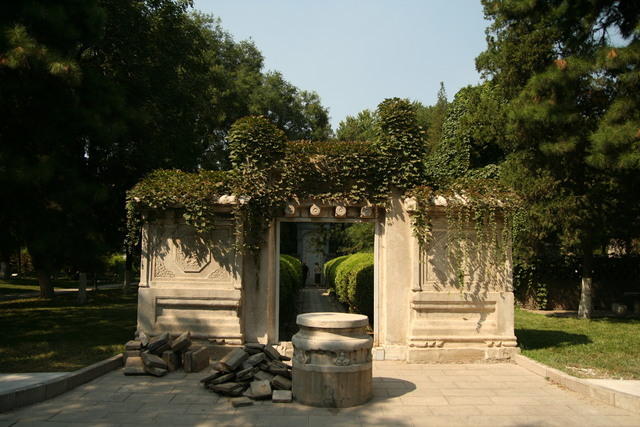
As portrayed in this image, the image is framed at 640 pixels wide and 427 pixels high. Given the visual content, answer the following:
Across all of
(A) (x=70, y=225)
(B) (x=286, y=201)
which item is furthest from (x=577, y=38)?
(A) (x=70, y=225)

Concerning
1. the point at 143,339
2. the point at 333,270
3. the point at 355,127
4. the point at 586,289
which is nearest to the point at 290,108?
the point at 355,127

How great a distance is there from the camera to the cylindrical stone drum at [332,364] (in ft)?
20.5

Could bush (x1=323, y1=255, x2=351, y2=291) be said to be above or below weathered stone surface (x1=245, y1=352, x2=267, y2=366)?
above

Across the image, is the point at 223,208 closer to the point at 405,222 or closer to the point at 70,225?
the point at 405,222

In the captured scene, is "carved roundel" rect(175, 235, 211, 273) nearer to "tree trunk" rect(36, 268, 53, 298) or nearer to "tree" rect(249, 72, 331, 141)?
"tree trunk" rect(36, 268, 53, 298)

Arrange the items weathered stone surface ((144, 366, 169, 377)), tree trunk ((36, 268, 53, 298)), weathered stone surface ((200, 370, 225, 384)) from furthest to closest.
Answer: tree trunk ((36, 268, 53, 298)) → weathered stone surface ((144, 366, 169, 377)) → weathered stone surface ((200, 370, 225, 384))

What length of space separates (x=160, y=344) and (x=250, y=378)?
2.01 metres

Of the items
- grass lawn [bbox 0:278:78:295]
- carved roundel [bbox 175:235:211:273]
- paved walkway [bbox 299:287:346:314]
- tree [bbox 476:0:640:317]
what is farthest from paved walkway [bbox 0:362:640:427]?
grass lawn [bbox 0:278:78:295]

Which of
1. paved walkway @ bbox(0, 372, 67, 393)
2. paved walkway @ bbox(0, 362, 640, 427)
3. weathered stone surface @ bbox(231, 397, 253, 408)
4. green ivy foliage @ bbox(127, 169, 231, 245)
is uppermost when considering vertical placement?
green ivy foliage @ bbox(127, 169, 231, 245)

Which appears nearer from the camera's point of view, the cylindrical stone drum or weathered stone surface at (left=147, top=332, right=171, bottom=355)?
the cylindrical stone drum

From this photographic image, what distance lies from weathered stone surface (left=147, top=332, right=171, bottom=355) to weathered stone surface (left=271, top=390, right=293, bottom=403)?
95.5 inches

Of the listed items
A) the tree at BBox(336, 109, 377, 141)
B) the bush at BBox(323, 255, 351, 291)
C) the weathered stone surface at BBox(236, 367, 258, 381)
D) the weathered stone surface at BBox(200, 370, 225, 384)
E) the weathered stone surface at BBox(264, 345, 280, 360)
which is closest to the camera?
the weathered stone surface at BBox(236, 367, 258, 381)

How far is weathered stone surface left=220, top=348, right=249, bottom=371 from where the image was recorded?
686 centimetres

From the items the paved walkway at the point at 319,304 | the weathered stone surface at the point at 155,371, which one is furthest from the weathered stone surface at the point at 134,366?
the paved walkway at the point at 319,304
